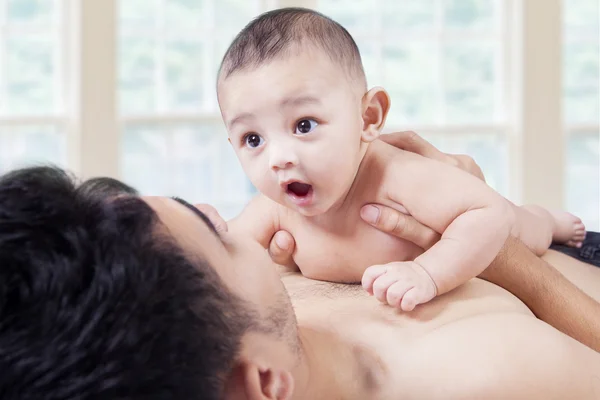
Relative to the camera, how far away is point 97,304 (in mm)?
940

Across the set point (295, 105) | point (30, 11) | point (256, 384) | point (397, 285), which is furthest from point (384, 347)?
point (30, 11)

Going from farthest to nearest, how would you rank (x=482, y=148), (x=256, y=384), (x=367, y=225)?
1. (x=482, y=148)
2. (x=367, y=225)
3. (x=256, y=384)

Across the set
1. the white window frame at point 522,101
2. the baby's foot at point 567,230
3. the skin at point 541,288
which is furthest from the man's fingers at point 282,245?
the white window frame at point 522,101

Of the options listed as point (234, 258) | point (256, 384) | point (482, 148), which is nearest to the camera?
point (256, 384)

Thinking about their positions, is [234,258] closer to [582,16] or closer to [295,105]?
[295,105]

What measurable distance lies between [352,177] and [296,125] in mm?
187

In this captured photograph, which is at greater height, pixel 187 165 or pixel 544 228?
pixel 544 228

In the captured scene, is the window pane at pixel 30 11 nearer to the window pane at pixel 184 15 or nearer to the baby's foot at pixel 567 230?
the window pane at pixel 184 15

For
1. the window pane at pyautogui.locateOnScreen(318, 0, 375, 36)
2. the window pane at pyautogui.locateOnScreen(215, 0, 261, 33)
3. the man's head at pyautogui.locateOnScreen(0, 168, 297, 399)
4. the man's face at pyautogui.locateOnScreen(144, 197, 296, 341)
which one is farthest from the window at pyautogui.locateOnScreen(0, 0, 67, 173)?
the man's head at pyautogui.locateOnScreen(0, 168, 297, 399)

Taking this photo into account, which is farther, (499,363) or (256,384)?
(499,363)

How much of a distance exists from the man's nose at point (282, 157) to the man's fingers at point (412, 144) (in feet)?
1.46

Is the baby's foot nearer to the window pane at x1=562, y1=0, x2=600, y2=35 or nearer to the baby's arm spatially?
the baby's arm

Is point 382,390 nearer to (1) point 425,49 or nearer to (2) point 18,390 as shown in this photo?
(2) point 18,390

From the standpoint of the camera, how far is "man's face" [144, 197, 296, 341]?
113 cm
